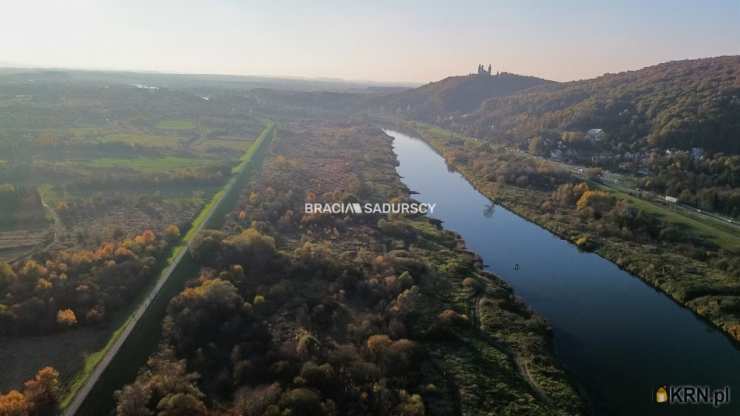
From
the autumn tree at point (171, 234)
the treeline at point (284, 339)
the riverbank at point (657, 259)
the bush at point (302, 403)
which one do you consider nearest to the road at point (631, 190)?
the riverbank at point (657, 259)

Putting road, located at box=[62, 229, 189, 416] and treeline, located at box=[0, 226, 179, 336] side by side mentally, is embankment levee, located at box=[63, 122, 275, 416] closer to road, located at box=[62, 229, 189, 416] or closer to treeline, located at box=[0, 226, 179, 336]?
road, located at box=[62, 229, 189, 416]

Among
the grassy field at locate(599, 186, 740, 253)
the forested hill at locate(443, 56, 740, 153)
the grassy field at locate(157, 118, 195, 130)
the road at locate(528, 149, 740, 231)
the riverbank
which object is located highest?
the forested hill at locate(443, 56, 740, 153)

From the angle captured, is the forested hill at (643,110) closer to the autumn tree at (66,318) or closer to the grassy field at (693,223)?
the grassy field at (693,223)

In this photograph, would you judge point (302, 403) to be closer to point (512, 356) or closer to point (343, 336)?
point (343, 336)

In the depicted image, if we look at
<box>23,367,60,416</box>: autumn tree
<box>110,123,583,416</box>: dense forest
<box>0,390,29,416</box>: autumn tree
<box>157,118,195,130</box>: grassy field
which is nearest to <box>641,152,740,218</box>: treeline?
<box>110,123,583,416</box>: dense forest

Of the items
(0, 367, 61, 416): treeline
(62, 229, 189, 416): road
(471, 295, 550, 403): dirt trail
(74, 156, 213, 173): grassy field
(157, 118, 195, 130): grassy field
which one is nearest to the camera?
(0, 367, 61, 416): treeline

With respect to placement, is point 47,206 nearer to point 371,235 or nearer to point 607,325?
point 371,235

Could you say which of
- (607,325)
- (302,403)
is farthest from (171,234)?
(607,325)

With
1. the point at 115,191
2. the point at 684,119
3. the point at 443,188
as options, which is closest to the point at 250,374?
the point at 115,191
